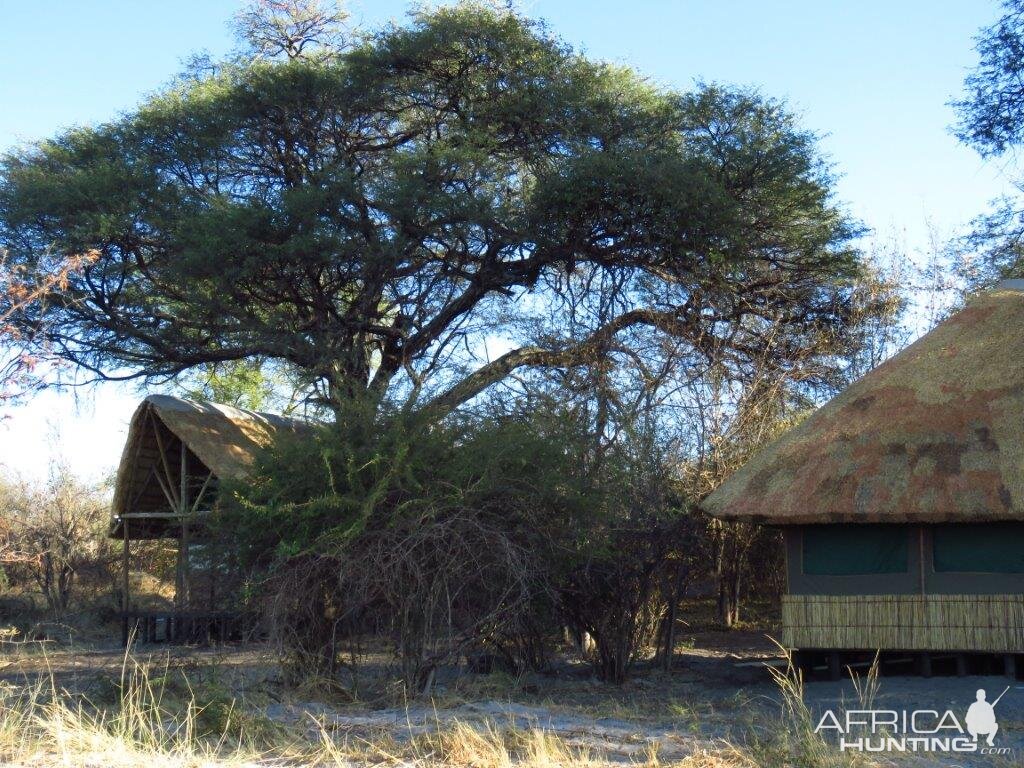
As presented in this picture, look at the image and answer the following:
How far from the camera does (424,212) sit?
18188 mm

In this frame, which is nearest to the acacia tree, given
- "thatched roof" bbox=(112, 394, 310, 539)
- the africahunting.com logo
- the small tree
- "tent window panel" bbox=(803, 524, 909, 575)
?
"thatched roof" bbox=(112, 394, 310, 539)

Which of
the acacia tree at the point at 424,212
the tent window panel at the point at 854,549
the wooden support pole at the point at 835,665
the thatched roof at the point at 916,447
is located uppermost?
the acacia tree at the point at 424,212

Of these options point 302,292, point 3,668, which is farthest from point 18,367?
point 302,292

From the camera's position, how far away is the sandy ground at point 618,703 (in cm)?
823

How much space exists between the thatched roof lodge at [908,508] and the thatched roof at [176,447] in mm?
8139

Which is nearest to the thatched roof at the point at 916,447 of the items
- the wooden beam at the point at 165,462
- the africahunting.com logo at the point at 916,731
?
the africahunting.com logo at the point at 916,731

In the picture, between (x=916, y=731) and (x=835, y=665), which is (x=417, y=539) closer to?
(x=916, y=731)

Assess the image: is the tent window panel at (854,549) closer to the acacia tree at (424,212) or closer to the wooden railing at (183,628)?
the acacia tree at (424,212)

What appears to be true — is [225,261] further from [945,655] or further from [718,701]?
[945,655]

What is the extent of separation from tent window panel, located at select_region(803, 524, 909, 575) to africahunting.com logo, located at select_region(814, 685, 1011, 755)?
2569mm

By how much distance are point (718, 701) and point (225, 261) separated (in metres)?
11.0

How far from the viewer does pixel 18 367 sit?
6.66 meters

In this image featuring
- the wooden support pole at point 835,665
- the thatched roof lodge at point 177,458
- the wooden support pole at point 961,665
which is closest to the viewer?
the wooden support pole at point 961,665

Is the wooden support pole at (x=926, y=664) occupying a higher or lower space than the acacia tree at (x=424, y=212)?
lower
